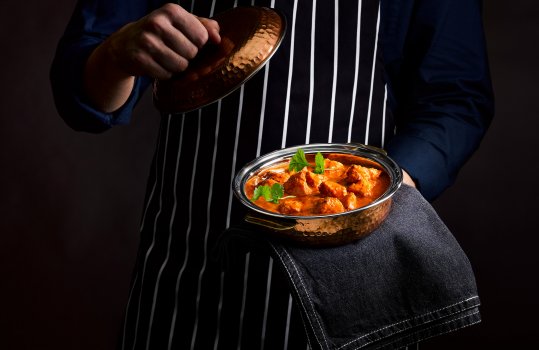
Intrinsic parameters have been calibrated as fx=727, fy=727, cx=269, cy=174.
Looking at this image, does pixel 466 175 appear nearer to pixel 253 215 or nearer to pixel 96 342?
pixel 253 215

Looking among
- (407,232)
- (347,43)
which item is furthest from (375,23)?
(407,232)

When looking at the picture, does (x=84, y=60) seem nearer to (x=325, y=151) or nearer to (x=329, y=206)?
(x=325, y=151)

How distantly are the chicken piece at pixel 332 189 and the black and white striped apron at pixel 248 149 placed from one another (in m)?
0.29

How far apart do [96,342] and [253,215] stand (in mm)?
1342

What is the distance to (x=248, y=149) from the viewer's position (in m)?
1.13

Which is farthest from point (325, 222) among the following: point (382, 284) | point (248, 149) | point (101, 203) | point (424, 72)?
point (101, 203)

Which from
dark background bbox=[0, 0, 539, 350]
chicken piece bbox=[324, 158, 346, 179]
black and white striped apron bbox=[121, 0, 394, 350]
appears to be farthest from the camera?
dark background bbox=[0, 0, 539, 350]

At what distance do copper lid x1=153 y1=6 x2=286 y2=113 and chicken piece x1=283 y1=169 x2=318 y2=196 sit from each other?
133mm

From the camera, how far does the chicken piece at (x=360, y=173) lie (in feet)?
2.84

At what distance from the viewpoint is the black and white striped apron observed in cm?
111

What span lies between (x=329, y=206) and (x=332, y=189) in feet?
0.12

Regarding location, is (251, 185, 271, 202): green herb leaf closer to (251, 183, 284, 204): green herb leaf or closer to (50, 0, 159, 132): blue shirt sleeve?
(251, 183, 284, 204): green herb leaf

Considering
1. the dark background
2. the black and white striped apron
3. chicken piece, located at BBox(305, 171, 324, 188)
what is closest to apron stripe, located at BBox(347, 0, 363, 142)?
the black and white striped apron

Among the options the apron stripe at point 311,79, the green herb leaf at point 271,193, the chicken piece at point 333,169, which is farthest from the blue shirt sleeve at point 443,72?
the green herb leaf at point 271,193
